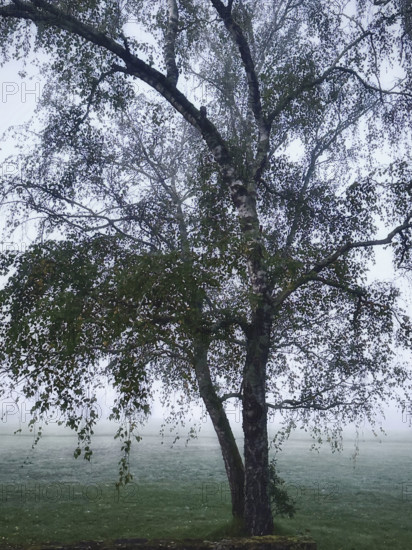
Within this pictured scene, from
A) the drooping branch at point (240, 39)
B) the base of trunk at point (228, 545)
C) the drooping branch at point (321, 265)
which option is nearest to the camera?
the base of trunk at point (228, 545)

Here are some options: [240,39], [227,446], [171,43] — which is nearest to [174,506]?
[227,446]

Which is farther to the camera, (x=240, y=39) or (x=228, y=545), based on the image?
(x=240, y=39)

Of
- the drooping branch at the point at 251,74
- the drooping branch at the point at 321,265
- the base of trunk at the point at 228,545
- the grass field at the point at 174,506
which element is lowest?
the grass field at the point at 174,506

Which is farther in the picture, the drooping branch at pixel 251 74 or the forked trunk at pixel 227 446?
the forked trunk at pixel 227 446

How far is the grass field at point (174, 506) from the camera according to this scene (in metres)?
19.6

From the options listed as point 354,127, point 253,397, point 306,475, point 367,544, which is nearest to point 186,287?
point 253,397

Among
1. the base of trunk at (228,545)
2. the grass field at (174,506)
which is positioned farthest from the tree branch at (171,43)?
the grass field at (174,506)

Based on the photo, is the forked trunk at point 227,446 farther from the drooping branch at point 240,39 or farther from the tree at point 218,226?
the drooping branch at point 240,39

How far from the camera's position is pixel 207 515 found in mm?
23344

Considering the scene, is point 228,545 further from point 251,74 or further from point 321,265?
point 251,74

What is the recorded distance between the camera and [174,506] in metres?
26.2

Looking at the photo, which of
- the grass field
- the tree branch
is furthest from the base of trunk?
the tree branch

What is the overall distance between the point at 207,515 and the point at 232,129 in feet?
58.5

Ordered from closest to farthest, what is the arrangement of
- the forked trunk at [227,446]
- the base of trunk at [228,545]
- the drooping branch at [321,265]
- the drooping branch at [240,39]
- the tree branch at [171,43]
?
the base of trunk at [228,545]
the drooping branch at [321,265]
the drooping branch at [240,39]
the tree branch at [171,43]
the forked trunk at [227,446]
